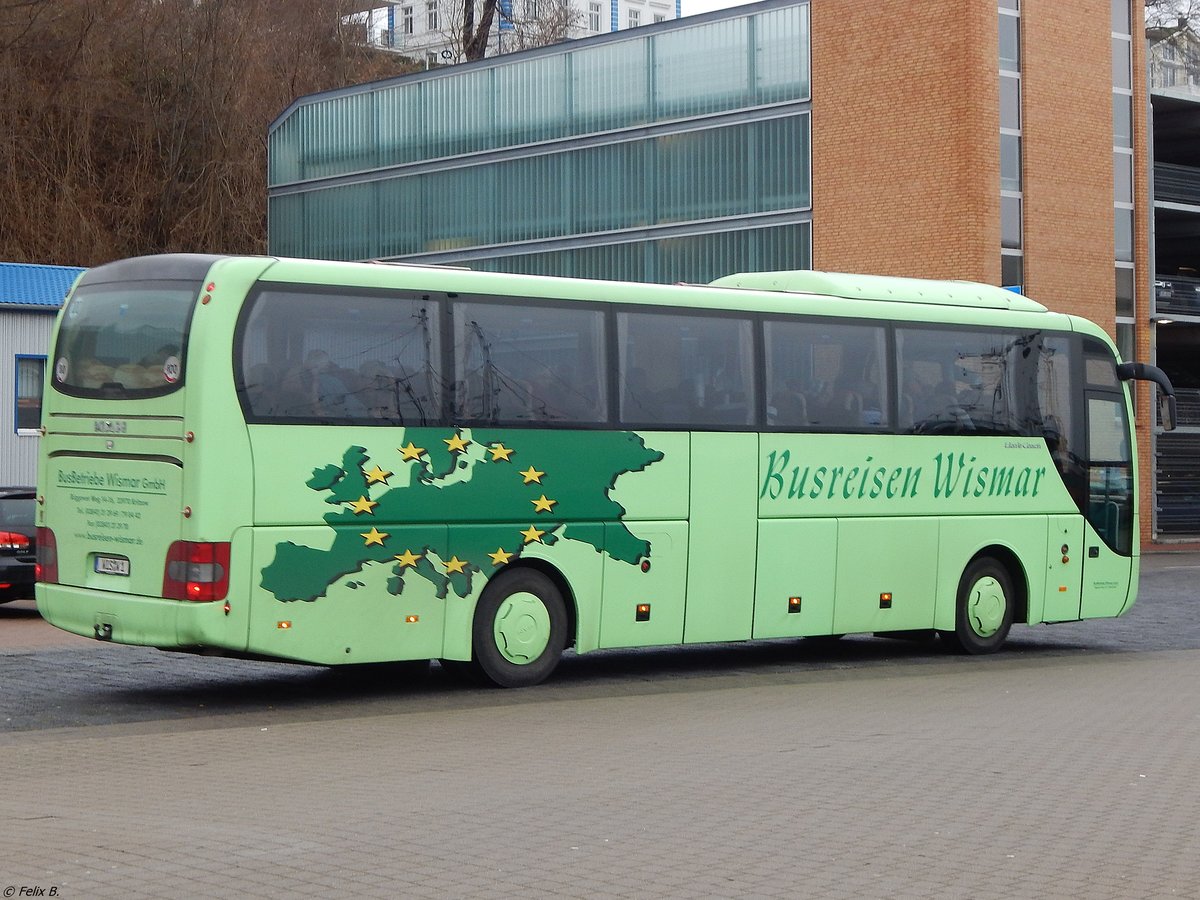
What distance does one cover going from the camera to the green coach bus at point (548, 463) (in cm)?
1266

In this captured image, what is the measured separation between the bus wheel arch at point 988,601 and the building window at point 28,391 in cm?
2241

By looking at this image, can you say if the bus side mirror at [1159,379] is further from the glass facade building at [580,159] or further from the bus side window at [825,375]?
the glass facade building at [580,159]

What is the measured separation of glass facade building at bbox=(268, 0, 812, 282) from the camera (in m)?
39.1

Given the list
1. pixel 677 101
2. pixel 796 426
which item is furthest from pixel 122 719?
pixel 677 101

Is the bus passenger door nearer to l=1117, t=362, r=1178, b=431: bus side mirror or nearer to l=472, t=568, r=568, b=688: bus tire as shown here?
l=1117, t=362, r=1178, b=431: bus side mirror

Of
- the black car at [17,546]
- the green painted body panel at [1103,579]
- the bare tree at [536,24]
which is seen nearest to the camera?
the green painted body panel at [1103,579]

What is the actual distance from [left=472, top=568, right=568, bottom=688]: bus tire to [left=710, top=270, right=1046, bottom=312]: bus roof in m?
3.46

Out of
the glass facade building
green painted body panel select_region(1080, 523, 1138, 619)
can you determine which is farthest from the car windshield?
the glass facade building

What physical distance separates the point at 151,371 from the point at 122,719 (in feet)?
8.03

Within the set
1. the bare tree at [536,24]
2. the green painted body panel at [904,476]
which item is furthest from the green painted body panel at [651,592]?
the bare tree at [536,24]

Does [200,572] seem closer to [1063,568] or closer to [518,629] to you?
[518,629]

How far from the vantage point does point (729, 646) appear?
61.6ft

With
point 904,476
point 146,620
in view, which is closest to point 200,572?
point 146,620

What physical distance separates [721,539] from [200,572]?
4.82 metres
